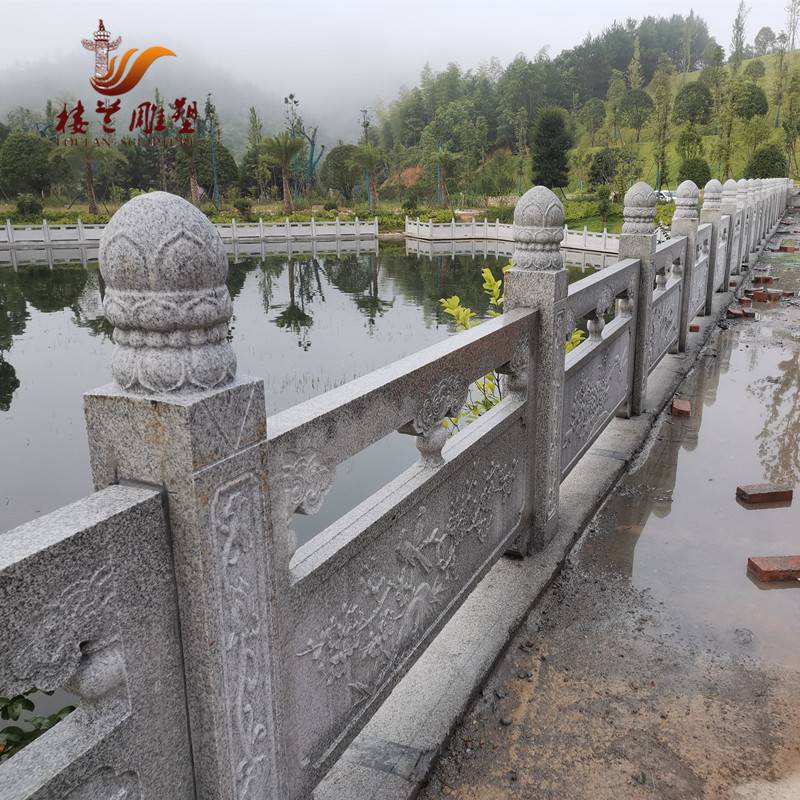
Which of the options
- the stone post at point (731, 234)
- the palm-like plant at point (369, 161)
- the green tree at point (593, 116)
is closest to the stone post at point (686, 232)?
the stone post at point (731, 234)

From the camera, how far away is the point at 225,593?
123 centimetres

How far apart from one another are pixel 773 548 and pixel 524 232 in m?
1.81

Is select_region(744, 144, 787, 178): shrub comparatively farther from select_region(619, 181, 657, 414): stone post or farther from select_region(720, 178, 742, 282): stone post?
select_region(619, 181, 657, 414): stone post

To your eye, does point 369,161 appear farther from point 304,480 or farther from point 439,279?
point 304,480

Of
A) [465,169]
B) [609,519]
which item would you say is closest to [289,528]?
[609,519]

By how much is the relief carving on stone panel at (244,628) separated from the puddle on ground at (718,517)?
188cm

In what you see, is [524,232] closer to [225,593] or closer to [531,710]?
[531,710]

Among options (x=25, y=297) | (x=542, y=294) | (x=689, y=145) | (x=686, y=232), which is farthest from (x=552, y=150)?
(x=542, y=294)

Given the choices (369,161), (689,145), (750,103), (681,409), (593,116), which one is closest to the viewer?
(681,409)

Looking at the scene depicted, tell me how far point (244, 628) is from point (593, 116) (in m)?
63.4

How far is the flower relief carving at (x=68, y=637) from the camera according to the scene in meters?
0.95

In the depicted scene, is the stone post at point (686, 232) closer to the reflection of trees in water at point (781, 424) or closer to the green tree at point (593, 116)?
the reflection of trees in water at point (781, 424)

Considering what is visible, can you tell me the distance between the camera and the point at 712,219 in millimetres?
7586

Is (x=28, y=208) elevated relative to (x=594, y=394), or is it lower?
elevated
